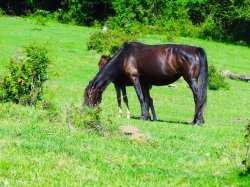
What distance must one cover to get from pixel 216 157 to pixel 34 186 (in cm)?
403

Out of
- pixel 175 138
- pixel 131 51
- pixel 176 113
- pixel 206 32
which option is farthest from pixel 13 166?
pixel 206 32

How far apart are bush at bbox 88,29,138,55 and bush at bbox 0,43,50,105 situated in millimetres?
17229

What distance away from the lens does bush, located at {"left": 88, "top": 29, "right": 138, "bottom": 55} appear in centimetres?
3385

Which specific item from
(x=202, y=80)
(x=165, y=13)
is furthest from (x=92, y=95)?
A: (x=165, y=13)

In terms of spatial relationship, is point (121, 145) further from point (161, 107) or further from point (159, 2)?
point (159, 2)

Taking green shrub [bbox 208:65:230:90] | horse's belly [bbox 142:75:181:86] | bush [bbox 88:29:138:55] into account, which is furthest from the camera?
bush [bbox 88:29:138:55]

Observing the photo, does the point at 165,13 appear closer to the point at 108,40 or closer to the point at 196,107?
the point at 108,40

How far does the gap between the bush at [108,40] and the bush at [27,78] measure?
1723 cm

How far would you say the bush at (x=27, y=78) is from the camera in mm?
16188

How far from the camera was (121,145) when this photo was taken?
10.8 metres

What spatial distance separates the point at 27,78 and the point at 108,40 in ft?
60.7

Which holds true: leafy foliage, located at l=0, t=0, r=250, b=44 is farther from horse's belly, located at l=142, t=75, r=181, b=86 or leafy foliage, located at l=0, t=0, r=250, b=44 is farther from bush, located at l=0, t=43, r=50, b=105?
bush, located at l=0, t=43, r=50, b=105

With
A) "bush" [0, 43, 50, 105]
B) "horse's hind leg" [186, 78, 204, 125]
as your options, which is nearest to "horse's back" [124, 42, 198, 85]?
"horse's hind leg" [186, 78, 204, 125]

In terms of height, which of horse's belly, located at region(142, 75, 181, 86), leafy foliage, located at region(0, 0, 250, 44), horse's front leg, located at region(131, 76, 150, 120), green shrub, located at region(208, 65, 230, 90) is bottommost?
leafy foliage, located at region(0, 0, 250, 44)
